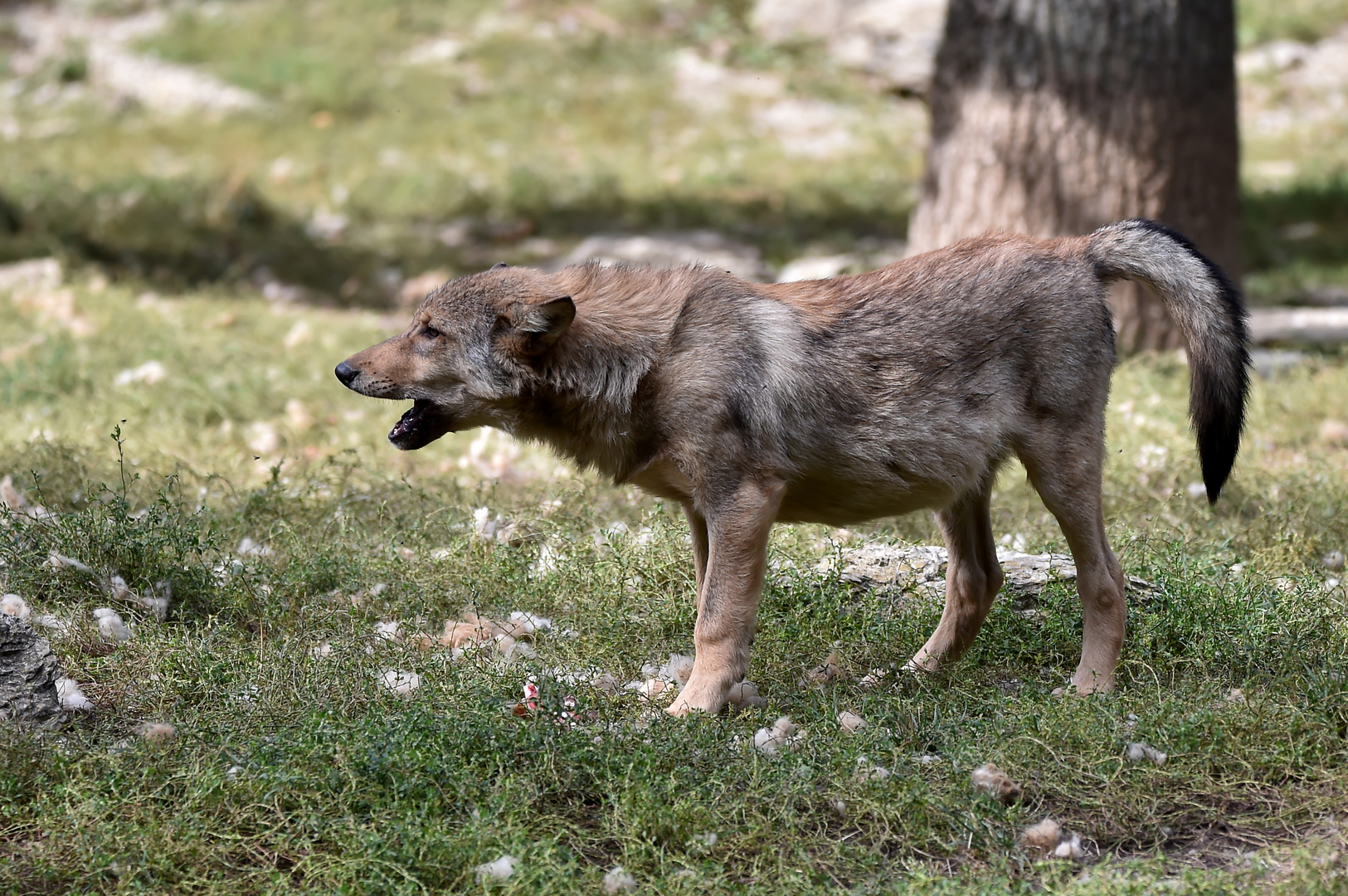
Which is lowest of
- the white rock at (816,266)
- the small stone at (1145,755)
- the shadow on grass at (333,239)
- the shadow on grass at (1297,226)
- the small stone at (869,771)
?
the shadow on grass at (333,239)

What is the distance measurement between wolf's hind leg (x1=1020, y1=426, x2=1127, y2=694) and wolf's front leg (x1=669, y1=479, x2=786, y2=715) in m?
1.03

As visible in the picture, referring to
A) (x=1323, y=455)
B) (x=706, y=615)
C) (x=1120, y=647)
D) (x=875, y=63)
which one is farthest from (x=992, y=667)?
(x=875, y=63)

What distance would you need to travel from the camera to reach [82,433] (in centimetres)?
749

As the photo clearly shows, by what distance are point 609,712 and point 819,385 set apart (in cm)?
141

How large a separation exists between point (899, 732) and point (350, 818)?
1.83 m

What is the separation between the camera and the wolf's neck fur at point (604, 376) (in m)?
4.68

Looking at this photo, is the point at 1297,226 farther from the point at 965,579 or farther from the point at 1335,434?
the point at 965,579

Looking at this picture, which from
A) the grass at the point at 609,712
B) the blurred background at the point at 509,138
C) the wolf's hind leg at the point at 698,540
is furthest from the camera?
the blurred background at the point at 509,138

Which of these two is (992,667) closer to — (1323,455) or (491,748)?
(491,748)

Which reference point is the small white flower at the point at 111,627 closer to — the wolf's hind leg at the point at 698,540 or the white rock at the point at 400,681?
the white rock at the point at 400,681

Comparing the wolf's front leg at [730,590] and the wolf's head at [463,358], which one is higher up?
the wolf's head at [463,358]

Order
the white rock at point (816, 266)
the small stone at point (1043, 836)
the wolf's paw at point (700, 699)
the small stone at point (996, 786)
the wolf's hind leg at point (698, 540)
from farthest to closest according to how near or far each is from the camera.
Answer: the white rock at point (816, 266) < the wolf's hind leg at point (698, 540) < the wolf's paw at point (700, 699) < the small stone at point (996, 786) < the small stone at point (1043, 836)

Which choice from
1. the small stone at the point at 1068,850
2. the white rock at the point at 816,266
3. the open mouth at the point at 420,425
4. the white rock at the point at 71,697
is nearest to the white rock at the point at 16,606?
the white rock at the point at 71,697

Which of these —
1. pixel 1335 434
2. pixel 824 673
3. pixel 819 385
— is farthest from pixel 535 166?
pixel 824 673
